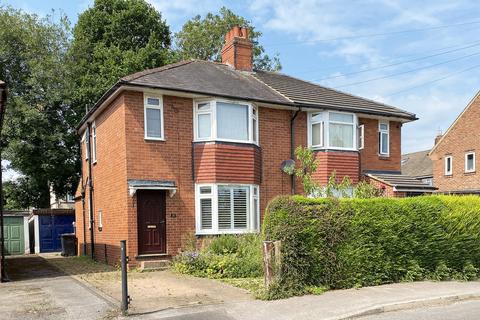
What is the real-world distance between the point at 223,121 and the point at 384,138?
7.35 metres

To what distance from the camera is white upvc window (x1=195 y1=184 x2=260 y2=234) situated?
1436 centimetres

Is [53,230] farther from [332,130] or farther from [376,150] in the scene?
[376,150]

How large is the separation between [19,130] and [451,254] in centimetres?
2244

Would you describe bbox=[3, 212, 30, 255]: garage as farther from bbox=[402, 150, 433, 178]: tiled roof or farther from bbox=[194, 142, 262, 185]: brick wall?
bbox=[402, 150, 433, 178]: tiled roof

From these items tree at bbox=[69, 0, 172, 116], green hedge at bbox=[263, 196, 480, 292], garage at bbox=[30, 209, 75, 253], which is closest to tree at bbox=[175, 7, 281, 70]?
tree at bbox=[69, 0, 172, 116]

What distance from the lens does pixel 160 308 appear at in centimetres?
804

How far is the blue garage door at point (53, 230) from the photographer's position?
24766 millimetres

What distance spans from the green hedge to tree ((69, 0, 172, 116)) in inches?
771

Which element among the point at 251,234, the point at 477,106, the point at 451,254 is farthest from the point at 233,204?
the point at 477,106

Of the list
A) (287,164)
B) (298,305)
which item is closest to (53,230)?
(287,164)

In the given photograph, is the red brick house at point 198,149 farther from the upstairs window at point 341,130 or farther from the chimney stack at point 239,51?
the chimney stack at point 239,51

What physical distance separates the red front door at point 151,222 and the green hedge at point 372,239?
5.16 m

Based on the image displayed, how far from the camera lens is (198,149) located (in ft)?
48.0

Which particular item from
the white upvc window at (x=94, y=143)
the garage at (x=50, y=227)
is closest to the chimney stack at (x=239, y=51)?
the white upvc window at (x=94, y=143)
